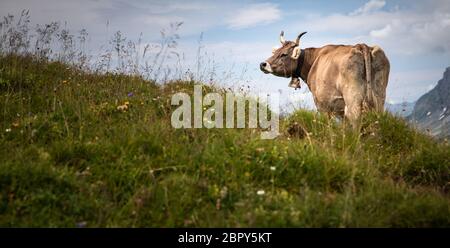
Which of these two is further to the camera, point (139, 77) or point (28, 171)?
point (139, 77)

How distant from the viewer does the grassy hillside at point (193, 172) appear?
176 inches

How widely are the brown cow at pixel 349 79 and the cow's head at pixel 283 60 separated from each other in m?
0.72

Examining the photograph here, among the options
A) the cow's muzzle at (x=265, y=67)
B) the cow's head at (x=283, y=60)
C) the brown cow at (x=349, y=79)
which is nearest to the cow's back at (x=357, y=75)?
the brown cow at (x=349, y=79)

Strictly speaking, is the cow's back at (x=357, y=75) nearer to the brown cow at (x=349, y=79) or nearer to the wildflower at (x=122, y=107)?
the brown cow at (x=349, y=79)

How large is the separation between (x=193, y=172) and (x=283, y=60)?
22.2 ft

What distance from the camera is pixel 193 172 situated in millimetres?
5199

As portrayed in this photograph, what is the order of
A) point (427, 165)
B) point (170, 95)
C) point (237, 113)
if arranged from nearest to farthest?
point (427, 165) < point (237, 113) < point (170, 95)

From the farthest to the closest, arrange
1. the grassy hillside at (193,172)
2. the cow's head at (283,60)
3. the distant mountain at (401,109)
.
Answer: the cow's head at (283,60) < the distant mountain at (401,109) < the grassy hillside at (193,172)

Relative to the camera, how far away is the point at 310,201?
460 cm

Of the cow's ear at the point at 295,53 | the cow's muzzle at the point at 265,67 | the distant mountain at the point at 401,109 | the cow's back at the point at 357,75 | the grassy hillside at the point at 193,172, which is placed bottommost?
the grassy hillside at the point at 193,172
